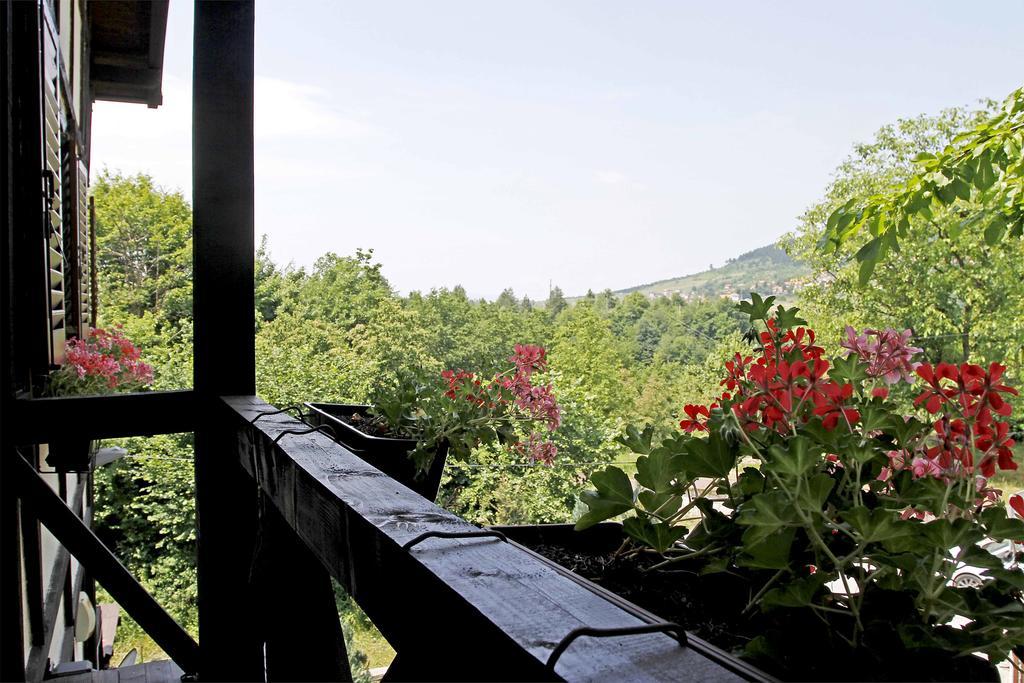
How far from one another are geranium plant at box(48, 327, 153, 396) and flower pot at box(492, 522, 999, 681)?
2.10 metres

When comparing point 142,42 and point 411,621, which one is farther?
point 142,42

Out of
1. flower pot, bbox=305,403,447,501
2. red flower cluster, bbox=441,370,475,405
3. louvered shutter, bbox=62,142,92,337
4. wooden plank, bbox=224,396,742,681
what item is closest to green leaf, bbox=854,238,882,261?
red flower cluster, bbox=441,370,475,405

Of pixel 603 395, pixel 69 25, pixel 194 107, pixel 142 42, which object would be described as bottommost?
pixel 603 395

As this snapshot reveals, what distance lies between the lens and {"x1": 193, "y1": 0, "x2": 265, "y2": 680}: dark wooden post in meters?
1.34

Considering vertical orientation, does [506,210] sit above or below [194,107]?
above

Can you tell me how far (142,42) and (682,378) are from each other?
69.0 feet

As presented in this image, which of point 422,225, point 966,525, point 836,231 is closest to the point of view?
point 966,525

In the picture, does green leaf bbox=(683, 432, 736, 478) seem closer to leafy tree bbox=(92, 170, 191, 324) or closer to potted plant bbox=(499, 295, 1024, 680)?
potted plant bbox=(499, 295, 1024, 680)

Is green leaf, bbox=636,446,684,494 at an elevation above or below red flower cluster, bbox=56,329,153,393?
above

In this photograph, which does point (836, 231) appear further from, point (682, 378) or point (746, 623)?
point (682, 378)

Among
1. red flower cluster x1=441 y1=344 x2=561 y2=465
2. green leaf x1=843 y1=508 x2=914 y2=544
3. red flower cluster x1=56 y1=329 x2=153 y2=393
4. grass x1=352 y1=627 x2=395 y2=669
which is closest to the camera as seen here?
green leaf x1=843 y1=508 x2=914 y2=544

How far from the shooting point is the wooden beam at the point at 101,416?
148 cm

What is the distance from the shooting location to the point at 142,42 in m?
4.38

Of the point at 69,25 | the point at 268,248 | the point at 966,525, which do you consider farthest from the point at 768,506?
the point at 268,248
